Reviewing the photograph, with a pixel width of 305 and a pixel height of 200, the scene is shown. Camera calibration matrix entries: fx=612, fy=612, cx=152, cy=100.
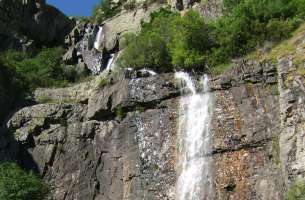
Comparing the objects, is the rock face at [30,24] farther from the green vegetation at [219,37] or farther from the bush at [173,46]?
the green vegetation at [219,37]

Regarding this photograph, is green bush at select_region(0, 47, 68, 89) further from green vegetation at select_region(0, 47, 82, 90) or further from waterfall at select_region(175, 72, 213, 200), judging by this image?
waterfall at select_region(175, 72, 213, 200)

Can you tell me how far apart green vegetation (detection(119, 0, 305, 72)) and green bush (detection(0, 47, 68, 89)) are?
702cm

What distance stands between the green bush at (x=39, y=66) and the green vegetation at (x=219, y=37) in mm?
7023

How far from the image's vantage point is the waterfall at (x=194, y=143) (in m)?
25.2

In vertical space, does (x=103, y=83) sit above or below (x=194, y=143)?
above

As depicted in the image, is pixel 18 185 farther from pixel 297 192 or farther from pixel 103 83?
pixel 297 192

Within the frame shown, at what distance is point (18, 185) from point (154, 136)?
6305 mm

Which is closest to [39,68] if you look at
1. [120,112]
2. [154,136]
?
[120,112]

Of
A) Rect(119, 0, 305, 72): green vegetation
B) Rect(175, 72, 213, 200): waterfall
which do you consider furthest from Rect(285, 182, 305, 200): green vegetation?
Rect(119, 0, 305, 72): green vegetation

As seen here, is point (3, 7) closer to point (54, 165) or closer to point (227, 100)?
point (54, 165)

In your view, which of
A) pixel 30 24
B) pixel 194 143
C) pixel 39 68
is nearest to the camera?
pixel 194 143

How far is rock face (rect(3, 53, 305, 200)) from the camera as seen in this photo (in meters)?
24.2

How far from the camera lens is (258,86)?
26344 mm

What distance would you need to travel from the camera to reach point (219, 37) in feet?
Result: 99.7
